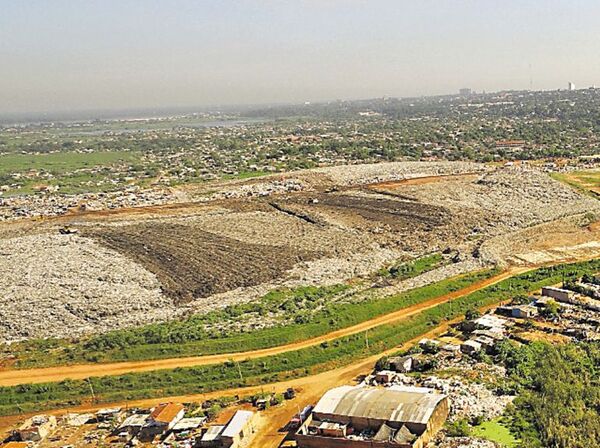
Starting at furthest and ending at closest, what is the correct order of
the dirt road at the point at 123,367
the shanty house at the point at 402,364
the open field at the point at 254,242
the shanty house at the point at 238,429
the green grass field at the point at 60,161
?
1. the green grass field at the point at 60,161
2. the open field at the point at 254,242
3. the dirt road at the point at 123,367
4. the shanty house at the point at 402,364
5. the shanty house at the point at 238,429

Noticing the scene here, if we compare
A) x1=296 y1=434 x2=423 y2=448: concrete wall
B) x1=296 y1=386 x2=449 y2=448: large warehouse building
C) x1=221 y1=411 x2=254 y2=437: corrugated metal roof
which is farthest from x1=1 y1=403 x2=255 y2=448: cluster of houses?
x1=296 y1=386 x2=449 y2=448: large warehouse building

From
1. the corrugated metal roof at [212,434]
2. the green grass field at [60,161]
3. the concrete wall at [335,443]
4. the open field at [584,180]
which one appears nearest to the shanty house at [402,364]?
the concrete wall at [335,443]

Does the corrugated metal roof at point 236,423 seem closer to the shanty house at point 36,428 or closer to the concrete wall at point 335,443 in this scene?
the concrete wall at point 335,443

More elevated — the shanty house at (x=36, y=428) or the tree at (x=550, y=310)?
the tree at (x=550, y=310)

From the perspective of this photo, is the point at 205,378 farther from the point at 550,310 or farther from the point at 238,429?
the point at 550,310

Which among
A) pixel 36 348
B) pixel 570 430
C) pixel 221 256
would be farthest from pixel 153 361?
pixel 570 430

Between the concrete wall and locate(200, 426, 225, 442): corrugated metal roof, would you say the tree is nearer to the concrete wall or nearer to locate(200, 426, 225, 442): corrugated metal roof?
the concrete wall

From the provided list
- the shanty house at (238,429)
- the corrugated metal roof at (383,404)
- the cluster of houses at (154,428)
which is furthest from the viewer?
the cluster of houses at (154,428)

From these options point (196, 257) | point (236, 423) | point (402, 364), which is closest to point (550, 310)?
point (402, 364)
